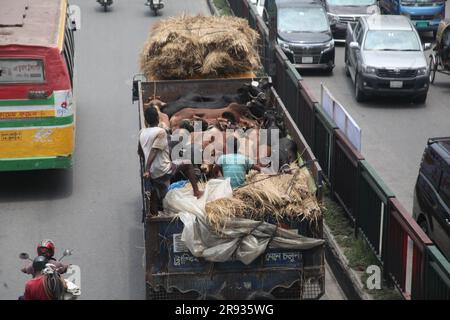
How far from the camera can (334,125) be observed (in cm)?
1562

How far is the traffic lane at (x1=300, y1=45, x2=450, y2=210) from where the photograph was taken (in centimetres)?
1931

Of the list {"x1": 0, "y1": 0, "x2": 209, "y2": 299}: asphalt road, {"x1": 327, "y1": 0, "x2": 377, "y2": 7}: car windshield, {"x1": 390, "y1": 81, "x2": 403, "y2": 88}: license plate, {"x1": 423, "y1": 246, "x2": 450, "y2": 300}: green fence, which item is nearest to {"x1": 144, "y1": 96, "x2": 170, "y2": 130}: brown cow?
{"x1": 0, "y1": 0, "x2": 209, "y2": 299}: asphalt road

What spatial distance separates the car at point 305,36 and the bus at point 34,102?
11025 mm

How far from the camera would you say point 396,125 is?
23.0 m

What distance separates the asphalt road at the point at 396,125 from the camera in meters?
19.3

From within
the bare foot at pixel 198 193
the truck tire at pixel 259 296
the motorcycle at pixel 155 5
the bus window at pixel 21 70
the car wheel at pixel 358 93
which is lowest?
the car wheel at pixel 358 93

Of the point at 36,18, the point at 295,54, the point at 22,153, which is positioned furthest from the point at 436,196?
the point at 295,54

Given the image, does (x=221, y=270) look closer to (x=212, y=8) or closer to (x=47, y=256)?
(x=47, y=256)

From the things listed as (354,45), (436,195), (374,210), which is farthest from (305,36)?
(374,210)

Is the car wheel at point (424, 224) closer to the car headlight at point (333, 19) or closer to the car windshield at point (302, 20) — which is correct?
the car windshield at point (302, 20)

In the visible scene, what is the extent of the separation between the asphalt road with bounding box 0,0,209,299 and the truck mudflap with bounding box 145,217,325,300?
166 cm

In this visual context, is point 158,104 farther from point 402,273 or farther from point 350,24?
point 350,24

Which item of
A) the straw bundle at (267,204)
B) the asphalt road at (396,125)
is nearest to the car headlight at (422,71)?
the asphalt road at (396,125)
